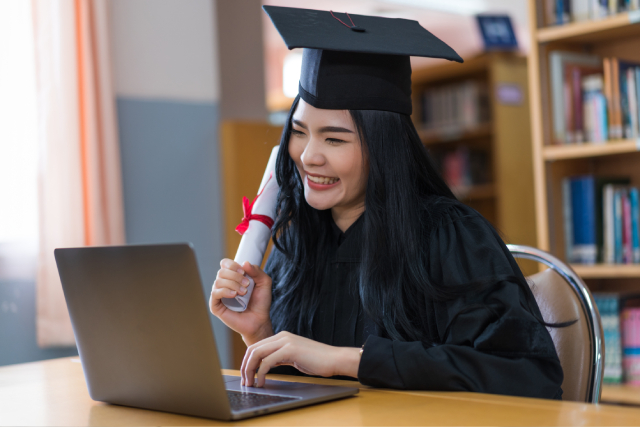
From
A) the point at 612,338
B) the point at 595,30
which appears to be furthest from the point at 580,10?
the point at 612,338

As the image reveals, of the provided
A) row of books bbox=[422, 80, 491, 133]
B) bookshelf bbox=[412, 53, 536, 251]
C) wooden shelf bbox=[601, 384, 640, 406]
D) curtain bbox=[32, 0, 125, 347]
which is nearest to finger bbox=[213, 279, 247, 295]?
curtain bbox=[32, 0, 125, 347]

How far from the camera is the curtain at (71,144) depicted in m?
2.64

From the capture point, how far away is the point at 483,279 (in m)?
1.18

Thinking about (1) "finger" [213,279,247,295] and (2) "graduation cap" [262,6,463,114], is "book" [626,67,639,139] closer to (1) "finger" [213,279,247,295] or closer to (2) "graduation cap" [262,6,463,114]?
(2) "graduation cap" [262,6,463,114]

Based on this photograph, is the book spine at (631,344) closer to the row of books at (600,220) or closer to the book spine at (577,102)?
the row of books at (600,220)

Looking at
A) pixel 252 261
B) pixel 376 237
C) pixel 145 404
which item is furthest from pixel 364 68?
pixel 145 404

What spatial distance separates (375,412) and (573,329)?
573 millimetres

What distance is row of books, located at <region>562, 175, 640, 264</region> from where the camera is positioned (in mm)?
2572

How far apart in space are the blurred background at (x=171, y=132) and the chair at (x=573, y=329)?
1272mm

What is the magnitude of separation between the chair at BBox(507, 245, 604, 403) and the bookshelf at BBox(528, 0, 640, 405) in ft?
4.32

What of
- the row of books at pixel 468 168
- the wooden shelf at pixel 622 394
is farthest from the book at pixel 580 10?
the row of books at pixel 468 168

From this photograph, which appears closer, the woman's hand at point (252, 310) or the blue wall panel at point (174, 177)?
the woman's hand at point (252, 310)

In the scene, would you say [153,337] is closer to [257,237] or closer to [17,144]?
[257,237]

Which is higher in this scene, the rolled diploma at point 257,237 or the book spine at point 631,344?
the rolled diploma at point 257,237
